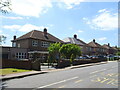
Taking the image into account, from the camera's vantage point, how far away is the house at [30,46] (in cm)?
3478

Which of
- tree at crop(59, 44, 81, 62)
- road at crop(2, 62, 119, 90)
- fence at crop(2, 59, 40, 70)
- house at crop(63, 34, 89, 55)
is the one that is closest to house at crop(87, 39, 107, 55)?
house at crop(63, 34, 89, 55)

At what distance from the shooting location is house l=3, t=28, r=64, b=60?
114 ft

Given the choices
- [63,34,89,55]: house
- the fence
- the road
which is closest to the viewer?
the road

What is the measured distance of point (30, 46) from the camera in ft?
128

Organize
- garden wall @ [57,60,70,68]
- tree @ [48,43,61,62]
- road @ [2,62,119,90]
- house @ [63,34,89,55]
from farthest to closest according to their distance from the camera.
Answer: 1. house @ [63,34,89,55]
2. tree @ [48,43,61,62]
3. garden wall @ [57,60,70,68]
4. road @ [2,62,119,90]

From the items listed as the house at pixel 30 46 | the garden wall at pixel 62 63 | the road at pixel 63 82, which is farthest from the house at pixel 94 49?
the road at pixel 63 82

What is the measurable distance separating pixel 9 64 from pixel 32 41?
582 inches

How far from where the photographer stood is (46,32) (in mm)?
47031

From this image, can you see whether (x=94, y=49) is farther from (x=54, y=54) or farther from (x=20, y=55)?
(x=54, y=54)

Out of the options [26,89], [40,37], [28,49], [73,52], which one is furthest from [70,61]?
[26,89]

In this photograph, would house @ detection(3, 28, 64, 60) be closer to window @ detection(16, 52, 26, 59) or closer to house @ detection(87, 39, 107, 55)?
window @ detection(16, 52, 26, 59)

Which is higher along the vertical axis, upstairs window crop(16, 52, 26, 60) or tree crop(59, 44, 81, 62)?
tree crop(59, 44, 81, 62)

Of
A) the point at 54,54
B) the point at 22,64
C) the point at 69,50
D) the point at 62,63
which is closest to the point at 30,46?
the point at 69,50

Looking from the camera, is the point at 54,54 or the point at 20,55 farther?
the point at 20,55
